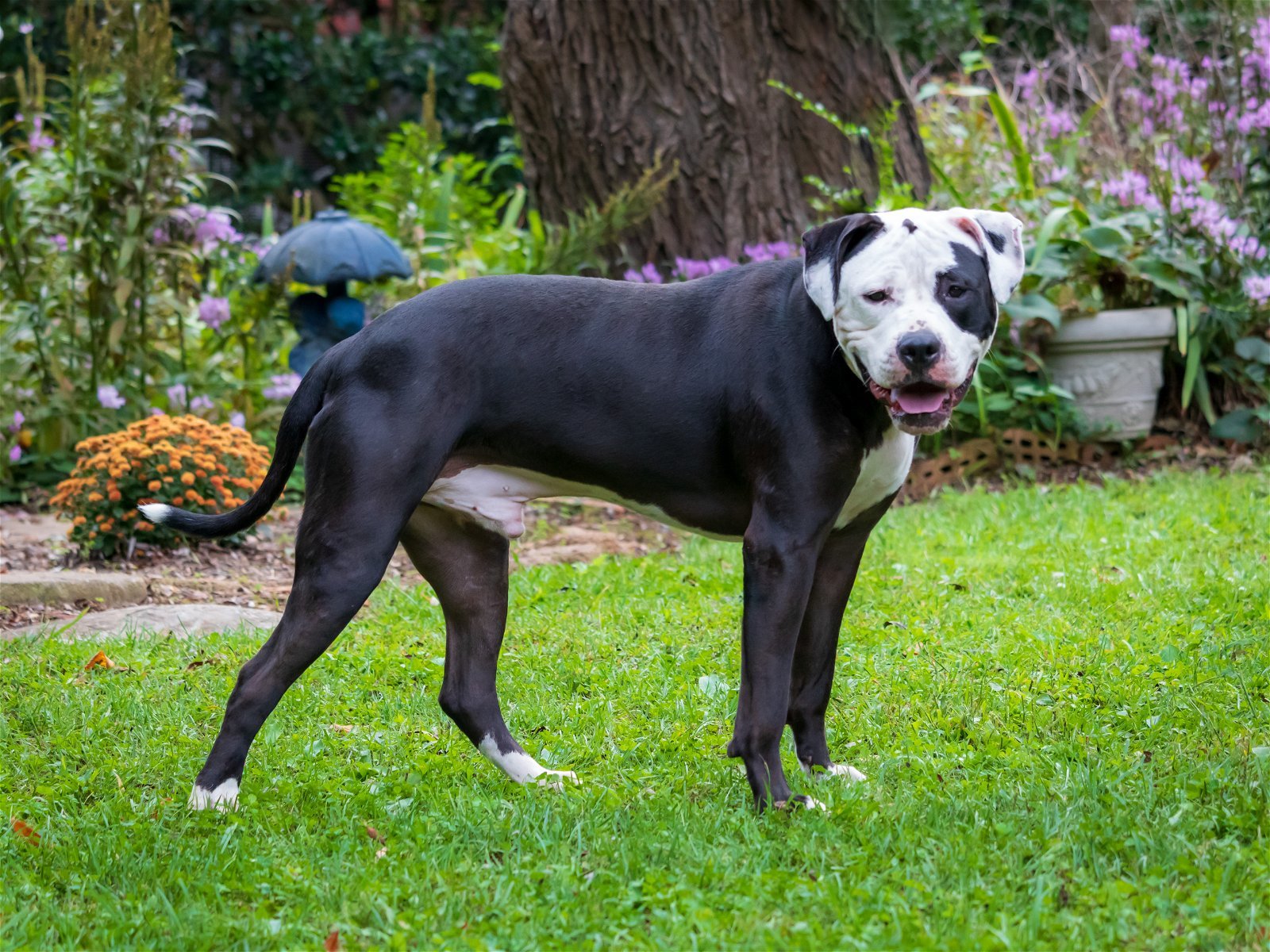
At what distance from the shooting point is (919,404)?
9.99ft

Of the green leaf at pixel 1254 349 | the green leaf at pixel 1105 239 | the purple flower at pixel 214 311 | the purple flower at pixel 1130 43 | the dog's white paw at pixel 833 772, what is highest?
the purple flower at pixel 1130 43

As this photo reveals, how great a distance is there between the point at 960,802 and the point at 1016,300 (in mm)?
4824

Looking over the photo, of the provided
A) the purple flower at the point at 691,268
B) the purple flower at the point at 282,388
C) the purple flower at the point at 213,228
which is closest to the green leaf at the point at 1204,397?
the purple flower at the point at 691,268

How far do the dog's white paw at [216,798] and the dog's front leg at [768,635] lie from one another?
118 centimetres

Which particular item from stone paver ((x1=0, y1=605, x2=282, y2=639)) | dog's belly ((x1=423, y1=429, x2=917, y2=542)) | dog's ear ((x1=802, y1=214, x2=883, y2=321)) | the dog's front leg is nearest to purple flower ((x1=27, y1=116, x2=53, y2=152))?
stone paver ((x1=0, y1=605, x2=282, y2=639))

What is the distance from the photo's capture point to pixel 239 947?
267cm

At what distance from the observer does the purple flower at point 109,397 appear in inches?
268

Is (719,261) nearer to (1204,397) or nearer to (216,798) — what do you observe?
(1204,397)

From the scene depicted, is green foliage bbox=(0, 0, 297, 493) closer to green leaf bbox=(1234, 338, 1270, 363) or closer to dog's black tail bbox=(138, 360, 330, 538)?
dog's black tail bbox=(138, 360, 330, 538)

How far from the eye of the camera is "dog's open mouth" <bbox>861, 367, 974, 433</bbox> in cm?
304

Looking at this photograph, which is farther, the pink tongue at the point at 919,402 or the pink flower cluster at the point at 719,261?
the pink flower cluster at the point at 719,261

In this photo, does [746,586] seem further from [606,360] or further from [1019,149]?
[1019,149]

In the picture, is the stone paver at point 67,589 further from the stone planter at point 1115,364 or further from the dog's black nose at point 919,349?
the stone planter at point 1115,364

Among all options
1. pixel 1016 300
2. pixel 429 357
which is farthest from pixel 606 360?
pixel 1016 300
